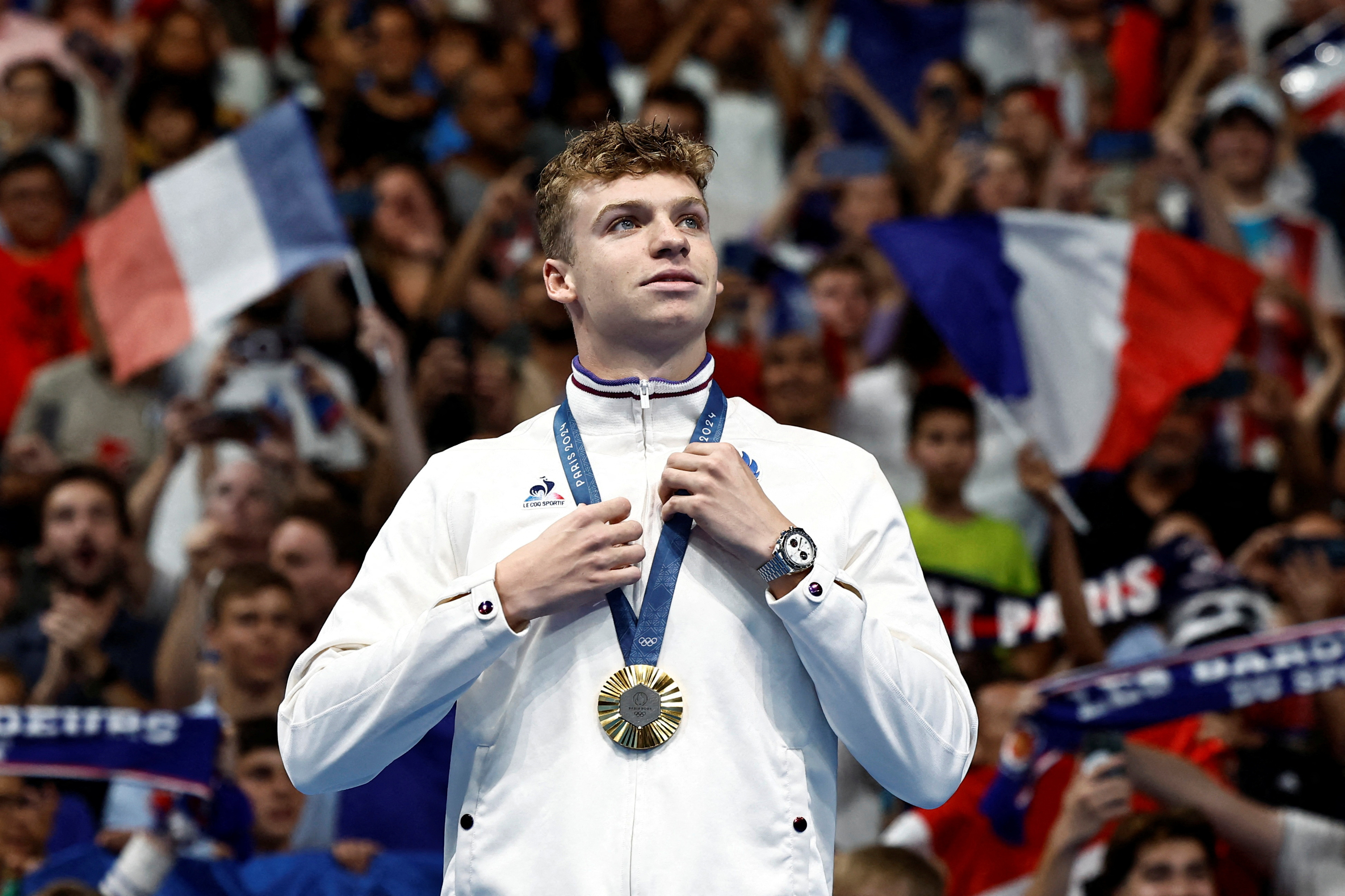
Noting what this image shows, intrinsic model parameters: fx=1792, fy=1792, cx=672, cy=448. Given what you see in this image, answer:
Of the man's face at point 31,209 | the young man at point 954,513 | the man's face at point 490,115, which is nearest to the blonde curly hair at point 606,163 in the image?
the young man at point 954,513

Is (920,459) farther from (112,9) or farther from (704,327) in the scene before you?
(112,9)

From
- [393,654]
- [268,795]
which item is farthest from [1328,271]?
[393,654]

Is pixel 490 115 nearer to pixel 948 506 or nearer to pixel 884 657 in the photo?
pixel 948 506

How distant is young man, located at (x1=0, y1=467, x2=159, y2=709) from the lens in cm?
686

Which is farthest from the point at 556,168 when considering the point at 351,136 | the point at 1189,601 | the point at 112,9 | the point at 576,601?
the point at 112,9

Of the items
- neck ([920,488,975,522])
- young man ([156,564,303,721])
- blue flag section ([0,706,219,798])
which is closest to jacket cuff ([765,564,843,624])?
blue flag section ([0,706,219,798])

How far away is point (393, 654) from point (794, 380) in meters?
5.15

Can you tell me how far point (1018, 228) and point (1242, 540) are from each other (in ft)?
5.49

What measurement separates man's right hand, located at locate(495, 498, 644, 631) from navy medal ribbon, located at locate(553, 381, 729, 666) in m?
0.07

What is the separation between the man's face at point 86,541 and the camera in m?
7.34

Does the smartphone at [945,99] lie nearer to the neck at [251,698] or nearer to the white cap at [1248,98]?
the white cap at [1248,98]

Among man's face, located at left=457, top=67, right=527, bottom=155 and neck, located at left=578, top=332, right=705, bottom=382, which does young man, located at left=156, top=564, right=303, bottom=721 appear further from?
man's face, located at left=457, top=67, right=527, bottom=155

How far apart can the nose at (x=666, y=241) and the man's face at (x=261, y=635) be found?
150 inches

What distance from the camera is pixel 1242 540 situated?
307 inches
